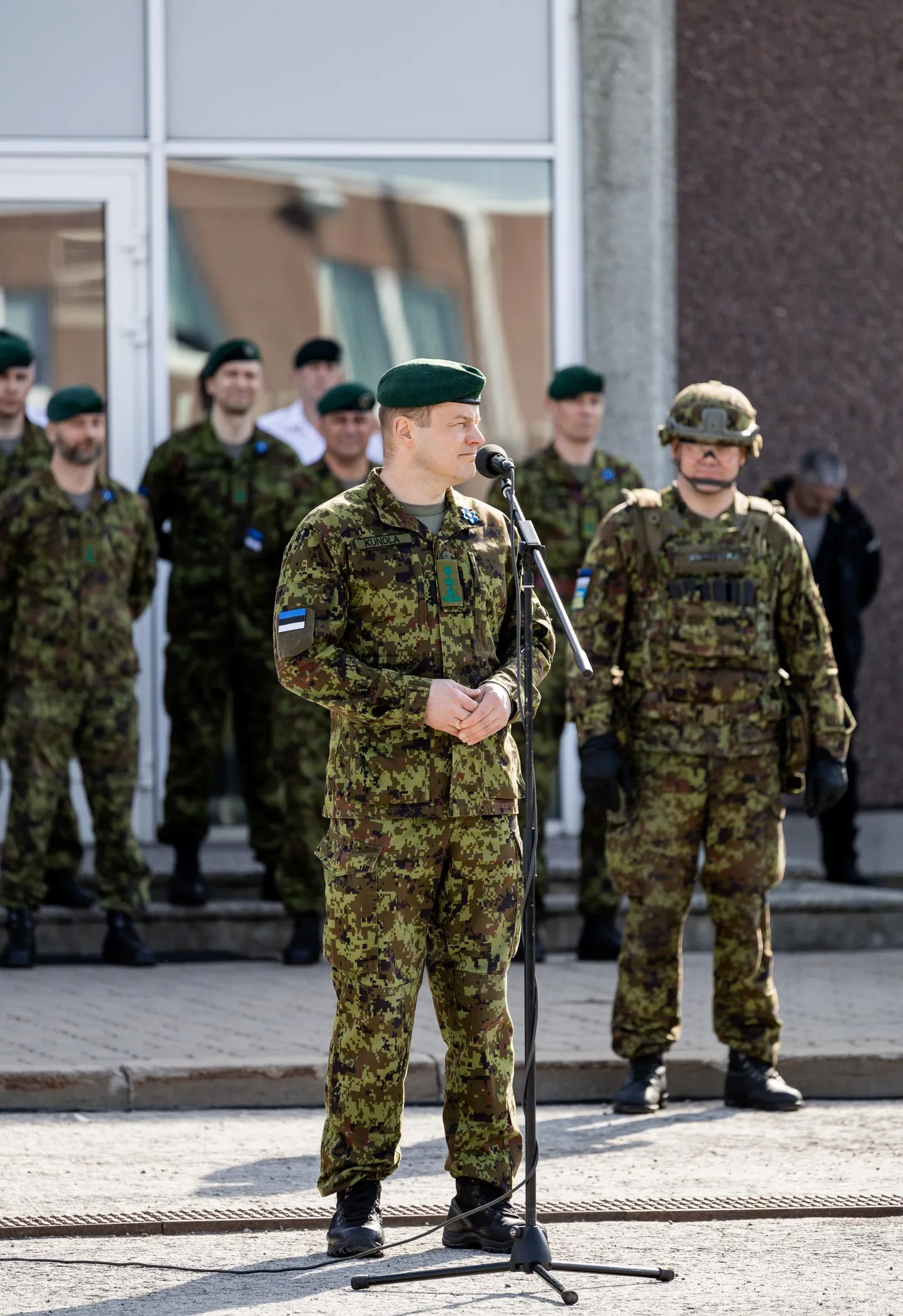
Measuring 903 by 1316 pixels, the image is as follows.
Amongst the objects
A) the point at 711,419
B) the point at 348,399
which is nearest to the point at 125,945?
the point at 348,399

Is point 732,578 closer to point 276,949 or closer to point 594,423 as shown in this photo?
point 594,423

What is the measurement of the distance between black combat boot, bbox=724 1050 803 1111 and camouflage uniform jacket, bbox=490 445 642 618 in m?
2.58

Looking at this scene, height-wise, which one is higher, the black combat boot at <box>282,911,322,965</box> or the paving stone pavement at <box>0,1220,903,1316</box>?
the black combat boot at <box>282,911,322,965</box>

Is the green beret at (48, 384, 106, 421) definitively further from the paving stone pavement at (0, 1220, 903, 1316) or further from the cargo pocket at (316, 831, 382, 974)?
the paving stone pavement at (0, 1220, 903, 1316)

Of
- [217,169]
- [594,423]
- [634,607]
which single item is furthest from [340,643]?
[217,169]

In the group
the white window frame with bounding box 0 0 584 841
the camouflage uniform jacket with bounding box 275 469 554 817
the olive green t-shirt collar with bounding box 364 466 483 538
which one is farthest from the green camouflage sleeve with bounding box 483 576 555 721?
the white window frame with bounding box 0 0 584 841

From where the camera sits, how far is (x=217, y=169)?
440 inches

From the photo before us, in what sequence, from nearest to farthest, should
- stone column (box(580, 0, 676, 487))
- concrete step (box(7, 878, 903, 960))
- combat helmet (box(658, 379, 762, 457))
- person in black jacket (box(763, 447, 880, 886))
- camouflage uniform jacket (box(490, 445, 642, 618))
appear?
1. combat helmet (box(658, 379, 762, 457))
2. camouflage uniform jacket (box(490, 445, 642, 618))
3. concrete step (box(7, 878, 903, 960))
4. person in black jacket (box(763, 447, 880, 886))
5. stone column (box(580, 0, 676, 487))

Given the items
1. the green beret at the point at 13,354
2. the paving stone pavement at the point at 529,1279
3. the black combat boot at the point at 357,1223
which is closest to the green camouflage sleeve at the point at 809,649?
the paving stone pavement at the point at 529,1279

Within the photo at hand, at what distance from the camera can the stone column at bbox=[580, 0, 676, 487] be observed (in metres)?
11.3

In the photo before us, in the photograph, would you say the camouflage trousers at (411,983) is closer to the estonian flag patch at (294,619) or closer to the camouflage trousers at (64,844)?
the estonian flag patch at (294,619)

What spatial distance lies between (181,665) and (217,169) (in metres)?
→ 2.80

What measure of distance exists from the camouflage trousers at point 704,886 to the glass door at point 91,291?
14.6 ft

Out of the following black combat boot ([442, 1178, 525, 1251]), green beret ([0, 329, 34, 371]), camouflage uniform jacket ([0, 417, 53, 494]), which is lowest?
black combat boot ([442, 1178, 525, 1251])
